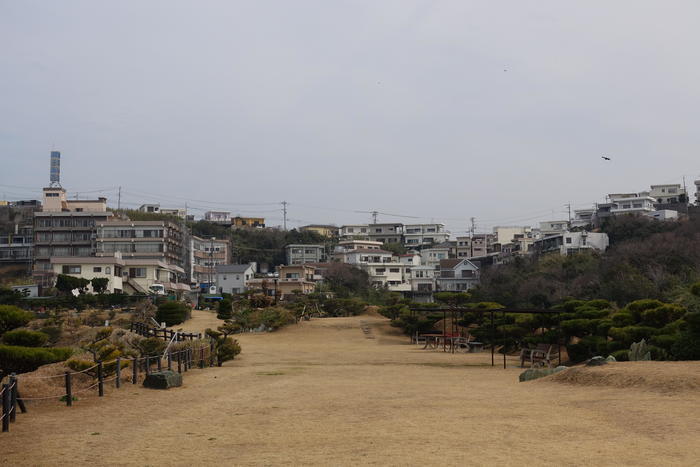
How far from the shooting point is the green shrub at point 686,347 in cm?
1898

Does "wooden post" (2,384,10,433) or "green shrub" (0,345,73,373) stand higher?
"green shrub" (0,345,73,373)

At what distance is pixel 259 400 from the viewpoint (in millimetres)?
15188

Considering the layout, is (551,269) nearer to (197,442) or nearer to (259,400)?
(259,400)

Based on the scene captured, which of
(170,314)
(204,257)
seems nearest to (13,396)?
(170,314)

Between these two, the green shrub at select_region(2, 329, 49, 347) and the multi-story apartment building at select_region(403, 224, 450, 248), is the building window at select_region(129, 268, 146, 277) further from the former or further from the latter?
the multi-story apartment building at select_region(403, 224, 450, 248)

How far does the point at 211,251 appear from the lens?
3558 inches

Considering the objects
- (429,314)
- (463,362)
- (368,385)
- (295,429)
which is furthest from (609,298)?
(295,429)

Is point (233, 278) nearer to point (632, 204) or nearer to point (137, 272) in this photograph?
point (137, 272)

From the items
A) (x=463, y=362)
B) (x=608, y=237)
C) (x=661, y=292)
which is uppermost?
(x=608, y=237)

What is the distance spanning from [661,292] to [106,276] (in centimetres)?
4437

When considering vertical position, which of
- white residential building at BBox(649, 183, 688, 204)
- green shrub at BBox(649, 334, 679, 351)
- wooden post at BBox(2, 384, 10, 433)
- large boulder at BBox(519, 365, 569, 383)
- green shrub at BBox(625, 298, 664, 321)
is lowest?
large boulder at BBox(519, 365, 569, 383)

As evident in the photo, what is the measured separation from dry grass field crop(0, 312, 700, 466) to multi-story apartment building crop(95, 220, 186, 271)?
5639 centimetres

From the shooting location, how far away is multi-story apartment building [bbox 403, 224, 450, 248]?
385ft

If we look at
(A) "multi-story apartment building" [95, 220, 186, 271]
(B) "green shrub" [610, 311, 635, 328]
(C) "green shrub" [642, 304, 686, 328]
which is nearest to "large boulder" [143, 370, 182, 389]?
(B) "green shrub" [610, 311, 635, 328]
